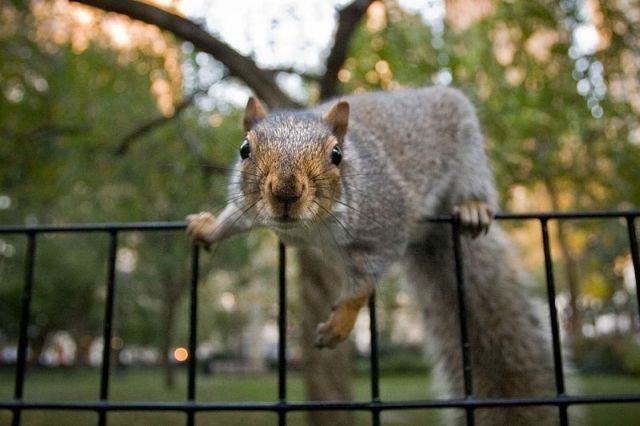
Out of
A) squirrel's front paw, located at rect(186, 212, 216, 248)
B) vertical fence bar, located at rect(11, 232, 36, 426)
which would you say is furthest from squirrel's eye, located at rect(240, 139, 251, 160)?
vertical fence bar, located at rect(11, 232, 36, 426)

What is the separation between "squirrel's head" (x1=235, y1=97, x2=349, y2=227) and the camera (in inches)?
54.9

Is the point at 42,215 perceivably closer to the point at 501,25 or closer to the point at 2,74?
the point at 2,74

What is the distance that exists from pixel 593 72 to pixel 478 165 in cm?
337

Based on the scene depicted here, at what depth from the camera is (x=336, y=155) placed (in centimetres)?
157

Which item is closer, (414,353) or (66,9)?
(66,9)

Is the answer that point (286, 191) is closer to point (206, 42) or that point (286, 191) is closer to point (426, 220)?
point (426, 220)

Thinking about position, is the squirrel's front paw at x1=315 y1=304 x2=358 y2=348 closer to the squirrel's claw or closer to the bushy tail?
the squirrel's claw

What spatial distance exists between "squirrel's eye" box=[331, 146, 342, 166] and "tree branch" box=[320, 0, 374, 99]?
3.47 meters

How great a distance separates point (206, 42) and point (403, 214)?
3445 mm

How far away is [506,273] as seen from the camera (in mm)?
2492

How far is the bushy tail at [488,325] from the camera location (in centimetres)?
206

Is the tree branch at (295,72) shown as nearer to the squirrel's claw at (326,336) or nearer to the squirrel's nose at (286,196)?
the squirrel's claw at (326,336)

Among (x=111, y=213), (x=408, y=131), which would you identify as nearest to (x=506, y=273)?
(x=408, y=131)

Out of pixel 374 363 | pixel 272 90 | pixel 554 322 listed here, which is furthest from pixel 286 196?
pixel 272 90
